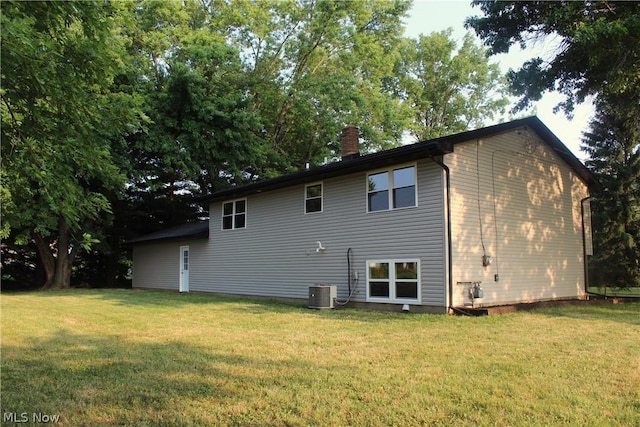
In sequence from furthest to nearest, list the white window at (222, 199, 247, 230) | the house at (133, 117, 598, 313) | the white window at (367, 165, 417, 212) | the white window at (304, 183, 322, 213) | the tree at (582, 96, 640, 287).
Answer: the tree at (582, 96, 640, 287) → the white window at (222, 199, 247, 230) → the white window at (304, 183, 322, 213) → the white window at (367, 165, 417, 212) → the house at (133, 117, 598, 313)

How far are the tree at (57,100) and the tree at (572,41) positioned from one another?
988 cm

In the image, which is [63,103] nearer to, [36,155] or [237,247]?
[36,155]

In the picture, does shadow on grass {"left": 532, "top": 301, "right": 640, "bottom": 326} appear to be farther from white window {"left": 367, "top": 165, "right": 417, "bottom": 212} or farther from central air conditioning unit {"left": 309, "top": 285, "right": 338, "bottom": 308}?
central air conditioning unit {"left": 309, "top": 285, "right": 338, "bottom": 308}

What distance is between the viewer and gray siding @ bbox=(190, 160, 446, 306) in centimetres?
1082

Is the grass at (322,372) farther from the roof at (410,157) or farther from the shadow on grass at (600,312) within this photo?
the roof at (410,157)

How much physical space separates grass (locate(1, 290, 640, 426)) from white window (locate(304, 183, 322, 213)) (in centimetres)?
505

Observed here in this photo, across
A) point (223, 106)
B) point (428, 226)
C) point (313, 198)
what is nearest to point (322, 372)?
point (428, 226)

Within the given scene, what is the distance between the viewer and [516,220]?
12508 mm

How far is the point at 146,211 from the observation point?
27.0m

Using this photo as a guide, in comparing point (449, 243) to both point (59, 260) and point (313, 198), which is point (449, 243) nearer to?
point (313, 198)

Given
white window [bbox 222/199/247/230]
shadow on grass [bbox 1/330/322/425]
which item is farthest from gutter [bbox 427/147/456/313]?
white window [bbox 222/199/247/230]

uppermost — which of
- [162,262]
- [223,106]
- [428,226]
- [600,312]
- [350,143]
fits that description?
[223,106]

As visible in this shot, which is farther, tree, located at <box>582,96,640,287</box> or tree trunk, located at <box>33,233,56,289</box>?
tree, located at <box>582,96,640,287</box>

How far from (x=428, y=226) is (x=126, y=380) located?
7.66 metres
